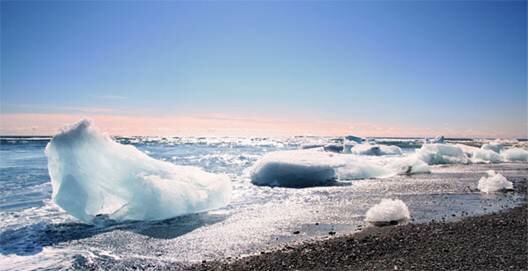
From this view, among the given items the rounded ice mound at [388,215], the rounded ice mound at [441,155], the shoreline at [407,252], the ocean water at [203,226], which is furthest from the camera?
the rounded ice mound at [441,155]

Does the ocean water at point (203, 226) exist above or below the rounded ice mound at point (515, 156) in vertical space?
below

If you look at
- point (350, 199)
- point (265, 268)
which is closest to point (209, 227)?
point (265, 268)

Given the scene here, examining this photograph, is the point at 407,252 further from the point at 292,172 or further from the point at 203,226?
the point at 292,172

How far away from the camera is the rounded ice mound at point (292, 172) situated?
1759 cm

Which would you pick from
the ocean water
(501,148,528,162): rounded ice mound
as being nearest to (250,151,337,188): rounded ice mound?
the ocean water

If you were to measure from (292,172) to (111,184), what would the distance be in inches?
361

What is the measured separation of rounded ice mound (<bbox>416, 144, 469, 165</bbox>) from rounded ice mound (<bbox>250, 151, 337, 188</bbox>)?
49.4ft

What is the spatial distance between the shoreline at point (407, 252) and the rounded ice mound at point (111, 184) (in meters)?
4.67

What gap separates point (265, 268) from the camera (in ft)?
19.9

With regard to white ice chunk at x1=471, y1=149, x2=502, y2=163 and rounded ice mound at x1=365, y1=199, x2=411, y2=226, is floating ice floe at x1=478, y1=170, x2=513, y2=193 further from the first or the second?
white ice chunk at x1=471, y1=149, x2=502, y2=163

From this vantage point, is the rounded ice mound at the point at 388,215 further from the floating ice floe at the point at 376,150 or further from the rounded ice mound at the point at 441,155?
the floating ice floe at the point at 376,150

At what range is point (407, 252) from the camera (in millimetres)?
6648

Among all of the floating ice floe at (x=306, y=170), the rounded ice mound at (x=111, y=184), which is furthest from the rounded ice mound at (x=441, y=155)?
the rounded ice mound at (x=111, y=184)

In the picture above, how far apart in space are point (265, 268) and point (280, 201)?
6.84m
